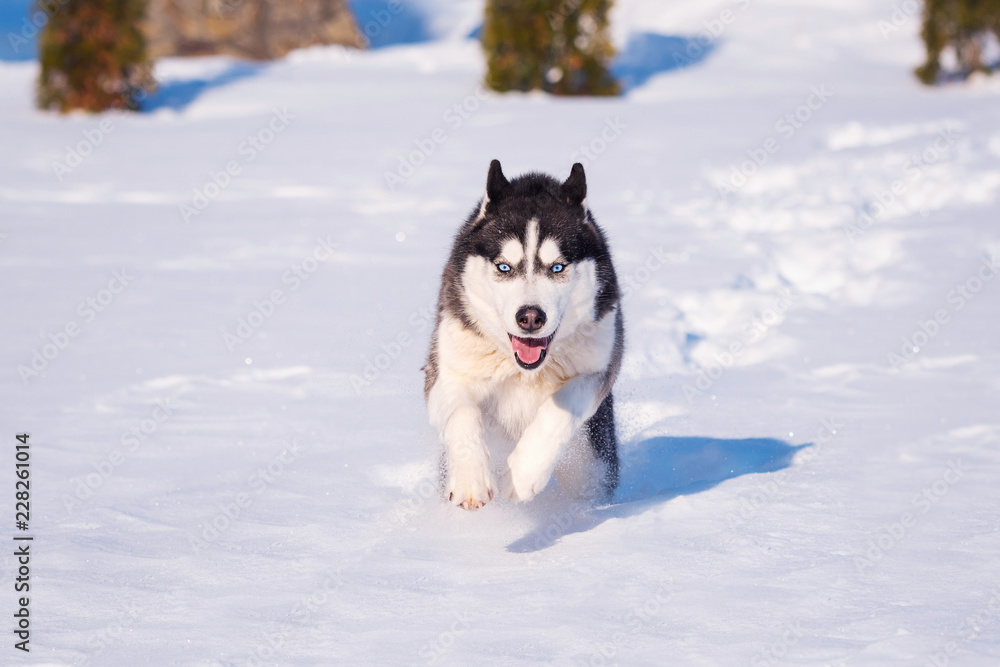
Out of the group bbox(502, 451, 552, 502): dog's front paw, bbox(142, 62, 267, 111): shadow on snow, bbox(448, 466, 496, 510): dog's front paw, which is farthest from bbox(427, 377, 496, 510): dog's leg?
bbox(142, 62, 267, 111): shadow on snow

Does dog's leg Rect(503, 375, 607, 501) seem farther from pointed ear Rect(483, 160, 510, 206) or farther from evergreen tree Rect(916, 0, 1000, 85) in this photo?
evergreen tree Rect(916, 0, 1000, 85)

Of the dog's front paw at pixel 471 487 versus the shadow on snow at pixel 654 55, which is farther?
the shadow on snow at pixel 654 55

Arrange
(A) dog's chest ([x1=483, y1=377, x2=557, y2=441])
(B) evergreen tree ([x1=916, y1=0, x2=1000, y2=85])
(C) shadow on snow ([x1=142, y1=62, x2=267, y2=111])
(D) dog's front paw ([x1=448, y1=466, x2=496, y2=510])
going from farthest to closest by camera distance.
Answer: (B) evergreen tree ([x1=916, y1=0, x2=1000, y2=85]), (C) shadow on snow ([x1=142, y1=62, x2=267, y2=111]), (A) dog's chest ([x1=483, y1=377, x2=557, y2=441]), (D) dog's front paw ([x1=448, y1=466, x2=496, y2=510])

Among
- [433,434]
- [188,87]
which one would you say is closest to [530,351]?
[433,434]

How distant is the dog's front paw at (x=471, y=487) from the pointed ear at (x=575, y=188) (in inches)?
46.9

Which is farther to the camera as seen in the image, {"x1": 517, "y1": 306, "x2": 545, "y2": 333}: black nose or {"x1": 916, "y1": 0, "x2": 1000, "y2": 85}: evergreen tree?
{"x1": 916, "y1": 0, "x2": 1000, "y2": 85}: evergreen tree

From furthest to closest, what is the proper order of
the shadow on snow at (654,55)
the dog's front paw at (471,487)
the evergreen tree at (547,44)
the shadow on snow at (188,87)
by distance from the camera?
1. the shadow on snow at (654,55)
2. the shadow on snow at (188,87)
3. the evergreen tree at (547,44)
4. the dog's front paw at (471,487)

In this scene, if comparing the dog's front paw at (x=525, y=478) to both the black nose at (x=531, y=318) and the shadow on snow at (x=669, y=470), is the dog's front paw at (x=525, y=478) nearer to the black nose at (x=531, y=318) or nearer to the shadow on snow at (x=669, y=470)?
the shadow on snow at (x=669, y=470)

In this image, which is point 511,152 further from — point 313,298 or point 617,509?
point 617,509

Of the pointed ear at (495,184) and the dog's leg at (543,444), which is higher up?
the pointed ear at (495,184)

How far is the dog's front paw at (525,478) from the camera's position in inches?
134

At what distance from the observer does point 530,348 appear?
3.42 metres

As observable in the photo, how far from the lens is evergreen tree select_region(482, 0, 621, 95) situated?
51.0 ft

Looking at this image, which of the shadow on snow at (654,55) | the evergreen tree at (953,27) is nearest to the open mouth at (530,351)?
the shadow on snow at (654,55)
